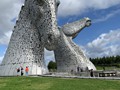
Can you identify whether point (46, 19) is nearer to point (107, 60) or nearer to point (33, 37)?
point (33, 37)

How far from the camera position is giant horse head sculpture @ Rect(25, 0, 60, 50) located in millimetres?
Answer: 22047

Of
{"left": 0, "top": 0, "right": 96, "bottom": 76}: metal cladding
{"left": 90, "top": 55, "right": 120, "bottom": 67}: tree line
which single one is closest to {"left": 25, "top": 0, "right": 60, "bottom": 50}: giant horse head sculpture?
{"left": 0, "top": 0, "right": 96, "bottom": 76}: metal cladding

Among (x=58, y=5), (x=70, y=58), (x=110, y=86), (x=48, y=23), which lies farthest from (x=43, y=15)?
(x=110, y=86)

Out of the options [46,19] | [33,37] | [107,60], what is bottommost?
[33,37]

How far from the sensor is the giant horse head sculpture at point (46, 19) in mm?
22047

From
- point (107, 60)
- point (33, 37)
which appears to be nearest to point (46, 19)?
point (33, 37)

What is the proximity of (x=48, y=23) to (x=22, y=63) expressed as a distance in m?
4.32

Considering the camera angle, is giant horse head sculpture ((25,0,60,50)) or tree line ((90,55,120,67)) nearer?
giant horse head sculpture ((25,0,60,50))

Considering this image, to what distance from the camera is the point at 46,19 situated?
22172 mm

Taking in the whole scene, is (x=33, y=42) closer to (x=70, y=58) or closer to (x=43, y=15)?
(x=43, y=15)

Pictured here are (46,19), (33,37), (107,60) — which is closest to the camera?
(46,19)

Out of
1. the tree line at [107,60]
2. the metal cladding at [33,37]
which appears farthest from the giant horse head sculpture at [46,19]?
the tree line at [107,60]

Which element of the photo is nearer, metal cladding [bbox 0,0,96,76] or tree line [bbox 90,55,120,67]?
metal cladding [bbox 0,0,96,76]

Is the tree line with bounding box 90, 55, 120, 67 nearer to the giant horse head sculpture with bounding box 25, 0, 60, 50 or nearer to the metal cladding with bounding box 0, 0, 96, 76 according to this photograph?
the metal cladding with bounding box 0, 0, 96, 76
